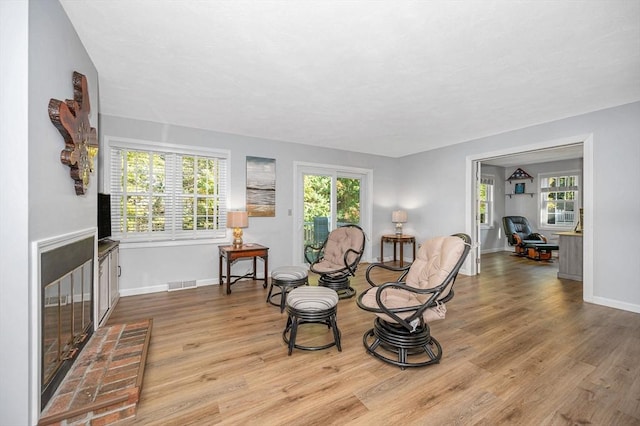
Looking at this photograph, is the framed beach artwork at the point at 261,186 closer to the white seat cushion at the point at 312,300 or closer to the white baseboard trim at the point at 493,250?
the white seat cushion at the point at 312,300

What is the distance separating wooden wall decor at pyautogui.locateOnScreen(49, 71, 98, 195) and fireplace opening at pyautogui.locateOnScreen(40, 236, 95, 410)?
1.73 ft

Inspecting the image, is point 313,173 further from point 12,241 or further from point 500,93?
point 12,241

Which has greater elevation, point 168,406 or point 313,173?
point 313,173

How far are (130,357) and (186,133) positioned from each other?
3.30 meters

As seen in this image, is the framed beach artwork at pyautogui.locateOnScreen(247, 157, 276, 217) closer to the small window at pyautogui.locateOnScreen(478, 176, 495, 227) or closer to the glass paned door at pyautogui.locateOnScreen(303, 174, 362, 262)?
the glass paned door at pyautogui.locateOnScreen(303, 174, 362, 262)

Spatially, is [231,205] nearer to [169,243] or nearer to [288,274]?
[169,243]

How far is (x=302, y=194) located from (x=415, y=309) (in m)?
3.72

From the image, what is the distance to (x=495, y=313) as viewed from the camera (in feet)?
11.0

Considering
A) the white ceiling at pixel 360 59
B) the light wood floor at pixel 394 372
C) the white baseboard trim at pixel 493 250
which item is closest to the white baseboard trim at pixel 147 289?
the light wood floor at pixel 394 372

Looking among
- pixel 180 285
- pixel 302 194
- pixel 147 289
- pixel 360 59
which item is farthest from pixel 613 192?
pixel 147 289

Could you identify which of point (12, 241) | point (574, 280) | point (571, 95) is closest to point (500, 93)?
point (571, 95)

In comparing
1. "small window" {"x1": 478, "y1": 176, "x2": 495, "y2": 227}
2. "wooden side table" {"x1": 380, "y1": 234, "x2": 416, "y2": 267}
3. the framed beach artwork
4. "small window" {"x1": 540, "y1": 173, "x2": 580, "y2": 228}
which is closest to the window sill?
the framed beach artwork

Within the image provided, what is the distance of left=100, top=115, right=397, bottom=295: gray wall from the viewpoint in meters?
3.99

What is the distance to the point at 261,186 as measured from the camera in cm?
496
